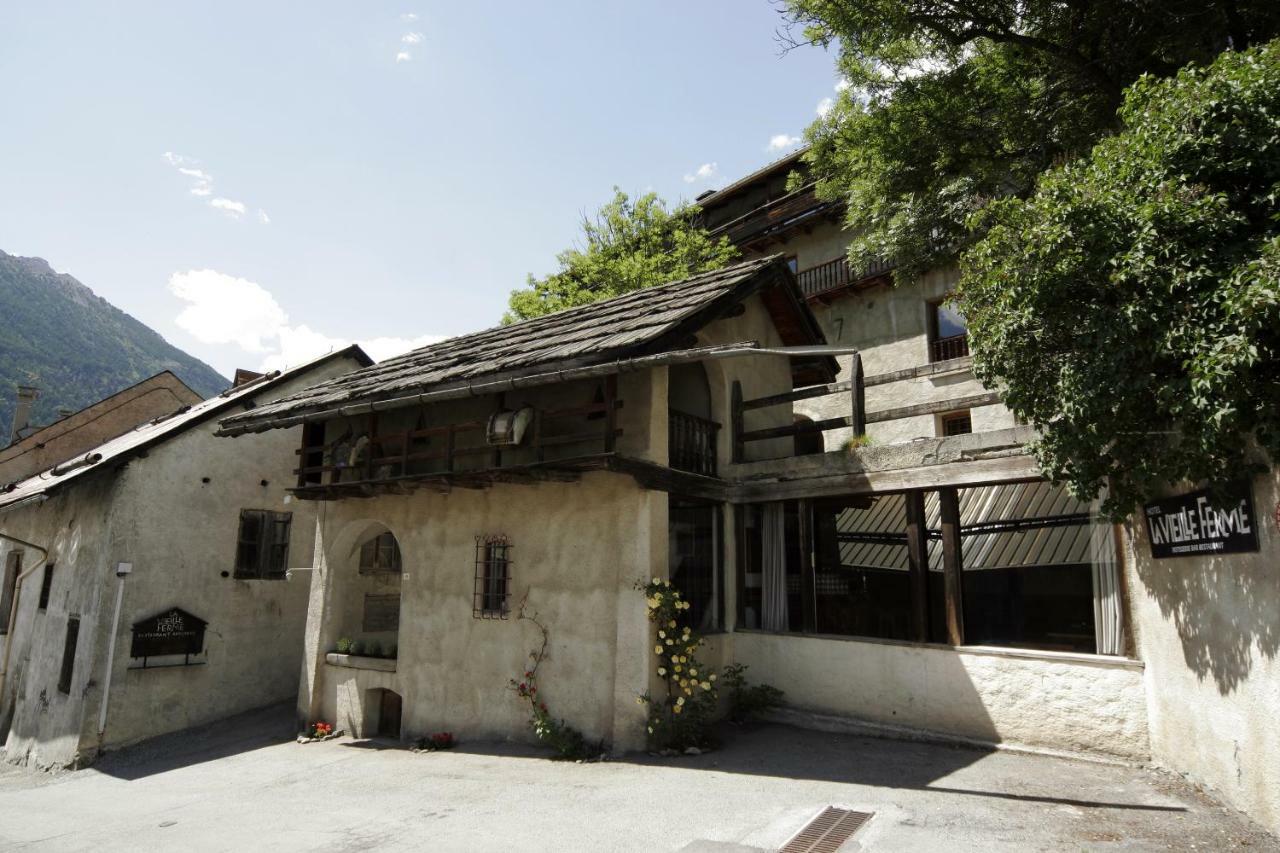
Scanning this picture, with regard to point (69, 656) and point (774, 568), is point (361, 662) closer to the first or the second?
point (69, 656)

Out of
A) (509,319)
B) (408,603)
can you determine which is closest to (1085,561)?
(408,603)

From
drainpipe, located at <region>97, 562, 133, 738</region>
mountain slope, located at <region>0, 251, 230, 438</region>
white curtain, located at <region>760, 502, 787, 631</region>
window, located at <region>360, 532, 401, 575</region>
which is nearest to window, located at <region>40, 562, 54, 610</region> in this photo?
drainpipe, located at <region>97, 562, 133, 738</region>

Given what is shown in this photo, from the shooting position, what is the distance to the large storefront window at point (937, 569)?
31.5 ft

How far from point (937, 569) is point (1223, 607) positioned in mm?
6560

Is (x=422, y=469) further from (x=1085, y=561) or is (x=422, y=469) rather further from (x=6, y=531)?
(x=6, y=531)

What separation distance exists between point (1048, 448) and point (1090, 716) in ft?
10.7

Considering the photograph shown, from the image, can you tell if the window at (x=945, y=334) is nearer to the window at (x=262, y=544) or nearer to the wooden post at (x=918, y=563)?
the wooden post at (x=918, y=563)

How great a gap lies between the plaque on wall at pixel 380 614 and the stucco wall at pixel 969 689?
26.2ft

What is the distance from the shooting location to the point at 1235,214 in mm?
5703

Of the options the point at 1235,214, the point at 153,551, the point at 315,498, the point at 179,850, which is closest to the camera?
the point at 1235,214

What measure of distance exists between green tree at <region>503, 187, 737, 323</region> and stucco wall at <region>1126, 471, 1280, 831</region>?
17.4 metres

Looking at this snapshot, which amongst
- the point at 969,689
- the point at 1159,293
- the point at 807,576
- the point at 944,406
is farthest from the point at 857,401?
the point at 1159,293

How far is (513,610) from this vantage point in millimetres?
11086

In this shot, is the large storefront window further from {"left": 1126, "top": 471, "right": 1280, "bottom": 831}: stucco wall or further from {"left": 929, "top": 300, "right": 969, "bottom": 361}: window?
{"left": 929, "top": 300, "right": 969, "bottom": 361}: window
